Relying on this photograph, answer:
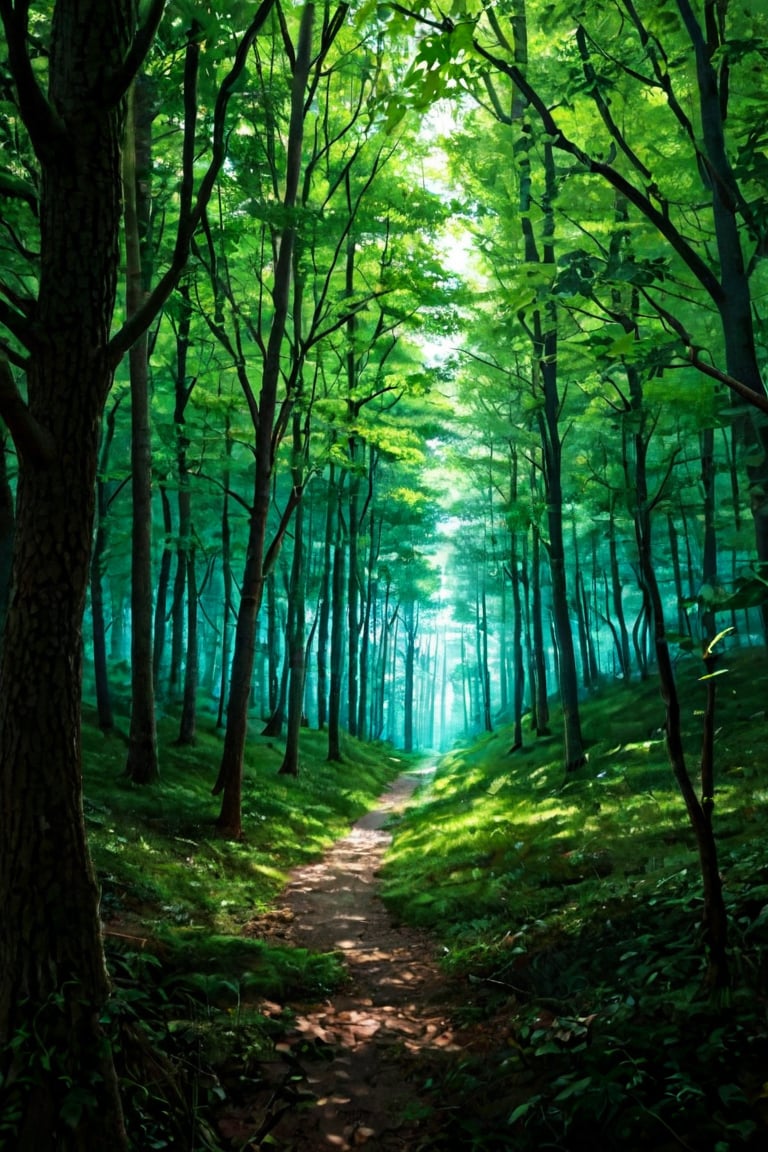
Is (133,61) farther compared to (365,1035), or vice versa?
(365,1035)

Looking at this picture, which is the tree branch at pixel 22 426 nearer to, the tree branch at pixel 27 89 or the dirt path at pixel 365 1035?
the tree branch at pixel 27 89

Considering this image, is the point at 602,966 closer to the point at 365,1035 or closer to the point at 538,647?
the point at 365,1035

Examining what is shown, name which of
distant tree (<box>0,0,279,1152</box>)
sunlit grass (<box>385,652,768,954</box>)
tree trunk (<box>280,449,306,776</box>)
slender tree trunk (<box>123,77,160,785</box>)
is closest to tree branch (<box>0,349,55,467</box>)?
distant tree (<box>0,0,279,1152</box>)

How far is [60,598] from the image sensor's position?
2910 mm

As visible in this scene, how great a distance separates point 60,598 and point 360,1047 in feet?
10.5

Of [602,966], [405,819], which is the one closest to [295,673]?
[405,819]

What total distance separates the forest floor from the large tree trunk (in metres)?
1.05

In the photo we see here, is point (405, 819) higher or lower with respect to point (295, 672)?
lower

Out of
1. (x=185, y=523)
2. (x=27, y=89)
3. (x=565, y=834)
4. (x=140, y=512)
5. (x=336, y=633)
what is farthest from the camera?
(x=336, y=633)

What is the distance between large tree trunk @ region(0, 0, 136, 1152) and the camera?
2771mm

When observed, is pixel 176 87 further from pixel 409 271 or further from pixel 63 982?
pixel 63 982

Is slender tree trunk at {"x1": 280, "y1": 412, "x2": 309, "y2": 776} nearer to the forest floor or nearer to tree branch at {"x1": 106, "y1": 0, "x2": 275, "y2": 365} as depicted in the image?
the forest floor

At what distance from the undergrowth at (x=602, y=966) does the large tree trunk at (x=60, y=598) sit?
180cm

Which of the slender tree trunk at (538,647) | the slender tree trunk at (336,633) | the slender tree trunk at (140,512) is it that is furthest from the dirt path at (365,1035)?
the slender tree trunk at (538,647)
